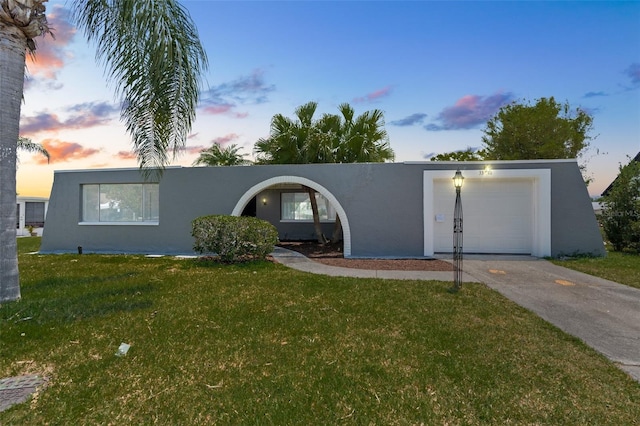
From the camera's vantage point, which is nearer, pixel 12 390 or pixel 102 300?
pixel 12 390

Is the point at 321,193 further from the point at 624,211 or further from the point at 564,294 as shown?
the point at 624,211

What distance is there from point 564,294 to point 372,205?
548 cm

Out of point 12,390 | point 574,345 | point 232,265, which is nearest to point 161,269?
point 232,265

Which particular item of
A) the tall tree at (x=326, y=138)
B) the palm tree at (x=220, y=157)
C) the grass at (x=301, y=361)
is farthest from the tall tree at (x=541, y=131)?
the grass at (x=301, y=361)

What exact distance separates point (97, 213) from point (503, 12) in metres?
15.5

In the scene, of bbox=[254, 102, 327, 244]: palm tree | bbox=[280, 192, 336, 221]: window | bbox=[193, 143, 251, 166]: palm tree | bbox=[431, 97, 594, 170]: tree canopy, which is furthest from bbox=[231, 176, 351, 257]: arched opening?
bbox=[431, 97, 594, 170]: tree canopy

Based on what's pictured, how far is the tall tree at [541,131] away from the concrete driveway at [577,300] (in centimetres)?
1449

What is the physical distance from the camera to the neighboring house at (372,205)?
32.1 feet

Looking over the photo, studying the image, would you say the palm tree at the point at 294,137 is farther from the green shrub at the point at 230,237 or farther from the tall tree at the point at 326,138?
the green shrub at the point at 230,237

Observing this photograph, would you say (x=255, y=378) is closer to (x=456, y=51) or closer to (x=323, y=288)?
(x=323, y=288)

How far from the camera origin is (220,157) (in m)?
18.9

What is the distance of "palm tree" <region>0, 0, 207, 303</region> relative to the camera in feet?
16.5

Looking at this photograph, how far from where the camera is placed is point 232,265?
28.3ft

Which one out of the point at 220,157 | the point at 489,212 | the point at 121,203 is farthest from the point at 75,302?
the point at 220,157
